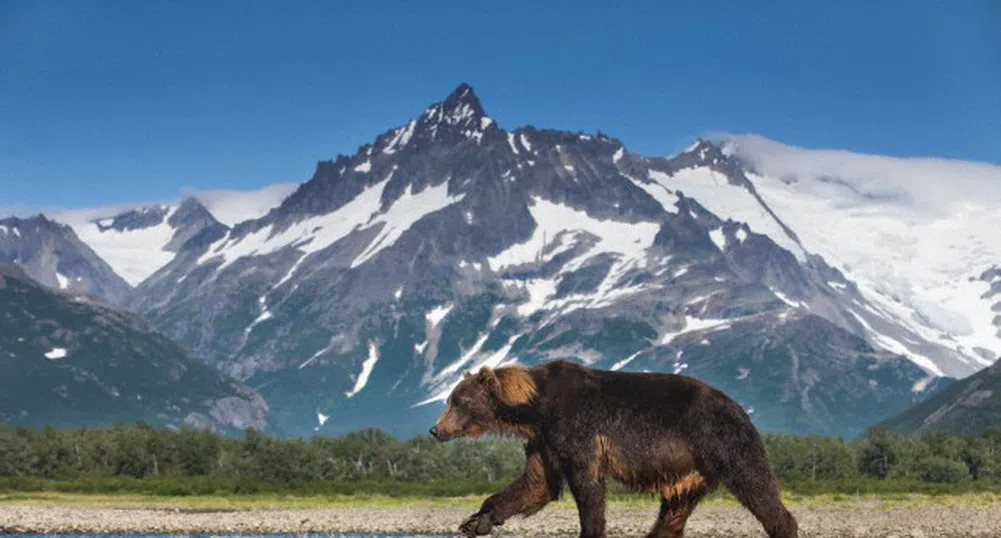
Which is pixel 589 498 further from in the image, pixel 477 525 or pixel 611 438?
pixel 477 525

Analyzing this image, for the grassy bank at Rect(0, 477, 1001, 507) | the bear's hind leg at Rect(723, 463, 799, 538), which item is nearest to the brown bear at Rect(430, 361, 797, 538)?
the bear's hind leg at Rect(723, 463, 799, 538)

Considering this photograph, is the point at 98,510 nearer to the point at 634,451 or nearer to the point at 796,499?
the point at 796,499

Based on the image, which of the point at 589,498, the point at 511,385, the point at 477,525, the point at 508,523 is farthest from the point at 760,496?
the point at 508,523

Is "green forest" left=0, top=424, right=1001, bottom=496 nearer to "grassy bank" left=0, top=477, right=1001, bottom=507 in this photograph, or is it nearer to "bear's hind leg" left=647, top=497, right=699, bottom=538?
"grassy bank" left=0, top=477, right=1001, bottom=507

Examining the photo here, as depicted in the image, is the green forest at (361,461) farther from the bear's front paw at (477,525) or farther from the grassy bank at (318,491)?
the bear's front paw at (477,525)

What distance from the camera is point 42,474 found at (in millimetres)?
184125

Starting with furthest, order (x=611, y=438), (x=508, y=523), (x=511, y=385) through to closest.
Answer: (x=508, y=523) → (x=511, y=385) → (x=611, y=438)

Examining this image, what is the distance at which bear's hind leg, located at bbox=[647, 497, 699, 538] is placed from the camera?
23969 mm

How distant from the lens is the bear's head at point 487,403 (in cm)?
2373

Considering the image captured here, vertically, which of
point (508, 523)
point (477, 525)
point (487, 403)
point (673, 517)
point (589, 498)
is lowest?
point (673, 517)

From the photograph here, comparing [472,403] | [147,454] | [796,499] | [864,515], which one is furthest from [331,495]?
[472,403]

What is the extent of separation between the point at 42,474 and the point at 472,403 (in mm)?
172216

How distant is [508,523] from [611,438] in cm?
7567

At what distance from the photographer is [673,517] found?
24.1 m
